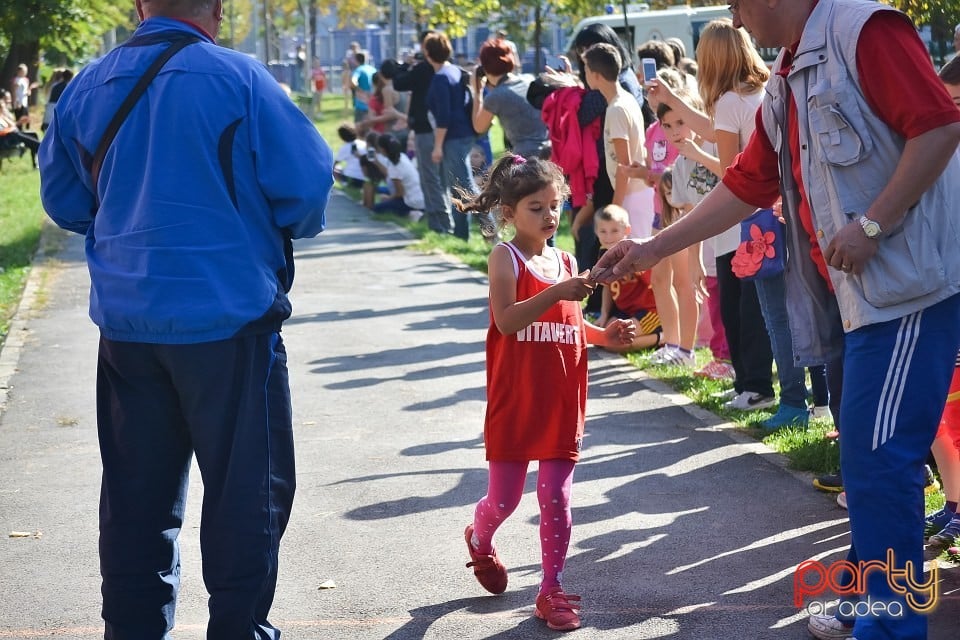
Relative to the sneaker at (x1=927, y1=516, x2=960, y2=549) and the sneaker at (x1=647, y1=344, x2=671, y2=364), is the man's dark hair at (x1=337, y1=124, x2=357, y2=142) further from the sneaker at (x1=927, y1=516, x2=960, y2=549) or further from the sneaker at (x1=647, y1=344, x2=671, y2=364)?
the sneaker at (x1=927, y1=516, x2=960, y2=549)

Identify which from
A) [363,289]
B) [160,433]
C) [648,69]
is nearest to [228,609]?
[160,433]

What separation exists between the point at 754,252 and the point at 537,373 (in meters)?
2.51

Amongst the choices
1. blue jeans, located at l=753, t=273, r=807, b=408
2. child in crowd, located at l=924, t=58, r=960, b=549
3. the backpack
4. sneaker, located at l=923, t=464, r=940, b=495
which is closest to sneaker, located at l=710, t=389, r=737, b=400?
blue jeans, located at l=753, t=273, r=807, b=408

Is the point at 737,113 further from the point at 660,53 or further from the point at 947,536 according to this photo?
the point at 660,53

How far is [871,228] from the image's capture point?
346 cm

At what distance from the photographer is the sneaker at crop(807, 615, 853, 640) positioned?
4.04 meters

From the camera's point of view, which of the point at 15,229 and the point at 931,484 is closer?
the point at 931,484

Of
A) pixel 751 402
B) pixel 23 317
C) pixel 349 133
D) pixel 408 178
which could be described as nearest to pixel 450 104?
pixel 408 178

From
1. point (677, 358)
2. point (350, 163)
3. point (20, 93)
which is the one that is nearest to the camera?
point (677, 358)

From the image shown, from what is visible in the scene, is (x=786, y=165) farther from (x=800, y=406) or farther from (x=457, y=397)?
(x=457, y=397)

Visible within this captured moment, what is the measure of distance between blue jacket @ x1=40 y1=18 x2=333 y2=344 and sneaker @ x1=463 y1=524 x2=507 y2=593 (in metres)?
1.44

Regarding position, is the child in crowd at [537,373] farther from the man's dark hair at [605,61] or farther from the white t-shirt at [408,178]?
the white t-shirt at [408,178]

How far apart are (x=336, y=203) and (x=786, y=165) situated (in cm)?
1602

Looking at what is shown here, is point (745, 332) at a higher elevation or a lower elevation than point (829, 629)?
higher
